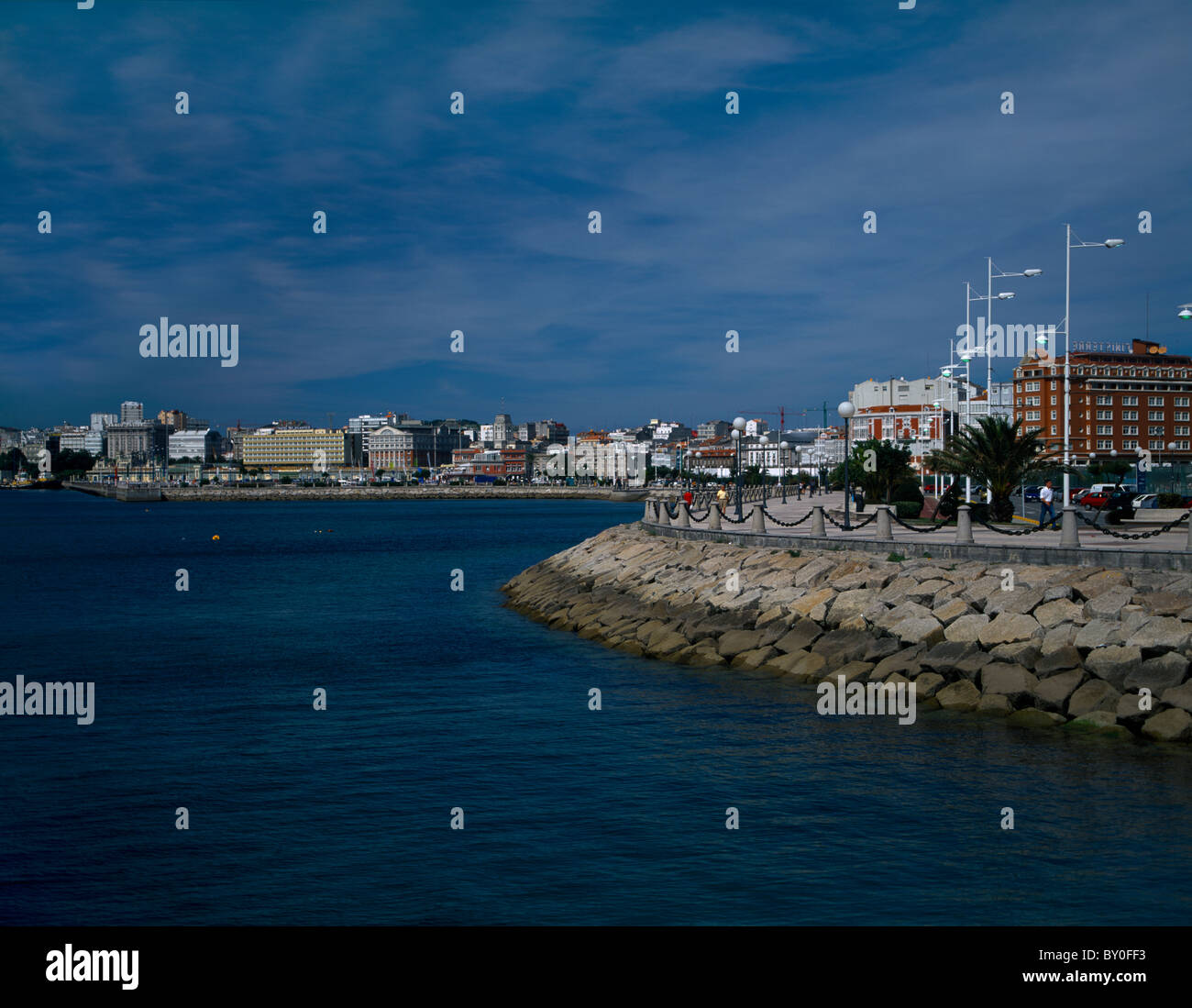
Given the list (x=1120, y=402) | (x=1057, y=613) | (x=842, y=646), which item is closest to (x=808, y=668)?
(x=842, y=646)

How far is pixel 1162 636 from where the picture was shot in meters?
16.6

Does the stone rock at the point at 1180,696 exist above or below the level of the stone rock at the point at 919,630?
below

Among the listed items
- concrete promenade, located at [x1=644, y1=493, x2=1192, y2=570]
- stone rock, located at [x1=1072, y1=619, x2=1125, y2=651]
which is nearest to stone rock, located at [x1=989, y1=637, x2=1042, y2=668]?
A: stone rock, located at [x1=1072, y1=619, x2=1125, y2=651]

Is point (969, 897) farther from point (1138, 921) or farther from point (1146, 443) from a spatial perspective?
point (1146, 443)

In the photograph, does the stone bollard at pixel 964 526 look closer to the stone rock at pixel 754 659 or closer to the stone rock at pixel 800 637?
the stone rock at pixel 800 637

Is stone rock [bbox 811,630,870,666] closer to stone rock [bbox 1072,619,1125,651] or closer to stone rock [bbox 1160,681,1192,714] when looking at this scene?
stone rock [bbox 1072,619,1125,651]

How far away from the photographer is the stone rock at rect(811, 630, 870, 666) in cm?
2007

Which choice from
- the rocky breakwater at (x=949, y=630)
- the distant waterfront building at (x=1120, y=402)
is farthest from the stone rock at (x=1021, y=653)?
the distant waterfront building at (x=1120, y=402)

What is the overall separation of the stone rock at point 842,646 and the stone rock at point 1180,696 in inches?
210

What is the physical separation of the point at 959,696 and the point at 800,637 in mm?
4584

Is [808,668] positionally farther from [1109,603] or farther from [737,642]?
[1109,603]

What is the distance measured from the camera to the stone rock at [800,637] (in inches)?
852

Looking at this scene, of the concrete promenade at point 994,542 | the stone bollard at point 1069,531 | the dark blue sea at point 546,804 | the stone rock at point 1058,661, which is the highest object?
the stone bollard at point 1069,531
